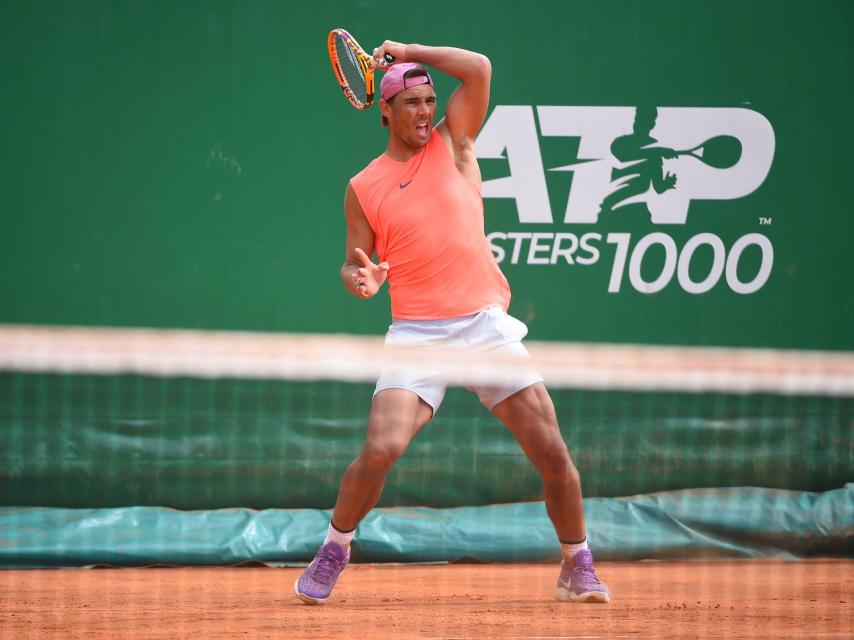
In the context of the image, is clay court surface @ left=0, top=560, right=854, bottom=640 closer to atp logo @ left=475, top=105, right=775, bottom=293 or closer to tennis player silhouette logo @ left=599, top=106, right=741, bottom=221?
atp logo @ left=475, top=105, right=775, bottom=293

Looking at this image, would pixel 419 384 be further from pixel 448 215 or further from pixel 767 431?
pixel 767 431

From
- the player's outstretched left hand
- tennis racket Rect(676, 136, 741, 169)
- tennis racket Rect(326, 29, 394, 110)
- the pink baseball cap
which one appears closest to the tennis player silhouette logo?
tennis racket Rect(676, 136, 741, 169)

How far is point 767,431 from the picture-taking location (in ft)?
20.0

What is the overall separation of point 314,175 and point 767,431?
99.7 inches

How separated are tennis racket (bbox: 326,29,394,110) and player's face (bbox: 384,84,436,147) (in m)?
0.31

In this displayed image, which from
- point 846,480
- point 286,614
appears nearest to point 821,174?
point 846,480

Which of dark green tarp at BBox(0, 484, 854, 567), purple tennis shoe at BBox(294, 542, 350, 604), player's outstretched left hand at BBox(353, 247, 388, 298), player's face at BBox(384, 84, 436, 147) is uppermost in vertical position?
player's face at BBox(384, 84, 436, 147)

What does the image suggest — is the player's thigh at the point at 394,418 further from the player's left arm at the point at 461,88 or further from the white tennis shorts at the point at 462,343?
the player's left arm at the point at 461,88

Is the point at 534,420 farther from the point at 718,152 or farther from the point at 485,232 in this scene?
the point at 718,152

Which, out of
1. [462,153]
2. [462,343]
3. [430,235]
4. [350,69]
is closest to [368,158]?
[350,69]

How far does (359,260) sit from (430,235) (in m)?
0.27

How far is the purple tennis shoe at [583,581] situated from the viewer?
14.1ft

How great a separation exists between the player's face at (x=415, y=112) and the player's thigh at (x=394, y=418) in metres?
0.87

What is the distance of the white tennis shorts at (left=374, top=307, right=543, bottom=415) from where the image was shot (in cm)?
414
